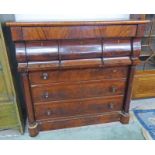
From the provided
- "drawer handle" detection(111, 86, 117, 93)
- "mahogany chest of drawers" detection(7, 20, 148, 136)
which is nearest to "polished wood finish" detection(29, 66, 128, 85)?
"mahogany chest of drawers" detection(7, 20, 148, 136)

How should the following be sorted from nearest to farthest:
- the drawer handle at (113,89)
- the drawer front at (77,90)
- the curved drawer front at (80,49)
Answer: the curved drawer front at (80,49) < the drawer front at (77,90) < the drawer handle at (113,89)

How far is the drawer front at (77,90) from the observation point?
170 cm

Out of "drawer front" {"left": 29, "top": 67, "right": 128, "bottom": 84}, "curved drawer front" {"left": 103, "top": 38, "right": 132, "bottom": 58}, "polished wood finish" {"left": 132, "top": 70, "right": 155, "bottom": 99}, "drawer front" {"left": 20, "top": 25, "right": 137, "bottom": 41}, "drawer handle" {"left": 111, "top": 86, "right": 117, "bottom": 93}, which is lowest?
"polished wood finish" {"left": 132, "top": 70, "right": 155, "bottom": 99}

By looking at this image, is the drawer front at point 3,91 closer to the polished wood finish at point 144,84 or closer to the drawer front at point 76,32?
the drawer front at point 76,32

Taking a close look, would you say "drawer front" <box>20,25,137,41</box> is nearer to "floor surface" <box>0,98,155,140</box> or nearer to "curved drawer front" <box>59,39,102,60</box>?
"curved drawer front" <box>59,39,102,60</box>

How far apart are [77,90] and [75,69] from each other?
0.24 m

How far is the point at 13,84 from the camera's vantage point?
165cm

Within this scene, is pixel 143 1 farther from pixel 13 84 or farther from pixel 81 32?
pixel 13 84

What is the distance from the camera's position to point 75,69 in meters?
1.65

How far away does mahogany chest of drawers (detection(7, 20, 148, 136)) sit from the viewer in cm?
148

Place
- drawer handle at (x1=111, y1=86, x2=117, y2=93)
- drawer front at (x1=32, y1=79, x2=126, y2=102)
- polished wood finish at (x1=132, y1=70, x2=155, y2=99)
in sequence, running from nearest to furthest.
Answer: drawer front at (x1=32, y1=79, x2=126, y2=102) → drawer handle at (x1=111, y1=86, x2=117, y2=93) → polished wood finish at (x1=132, y1=70, x2=155, y2=99)

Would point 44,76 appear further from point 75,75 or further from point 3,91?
point 3,91

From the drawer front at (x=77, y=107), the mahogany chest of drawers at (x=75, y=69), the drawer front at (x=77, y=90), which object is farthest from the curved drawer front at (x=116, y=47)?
the drawer front at (x=77, y=107)
